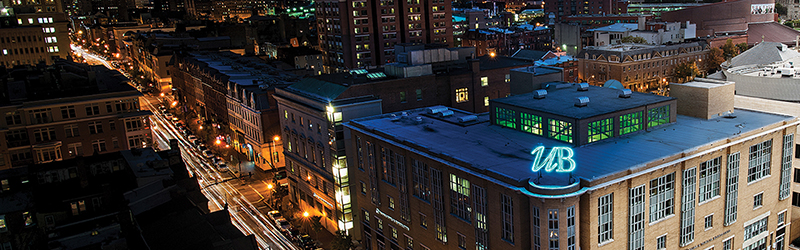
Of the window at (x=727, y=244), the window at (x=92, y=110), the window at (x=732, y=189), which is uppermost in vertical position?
the window at (x=92, y=110)

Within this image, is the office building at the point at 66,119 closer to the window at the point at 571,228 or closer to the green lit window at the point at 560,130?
the green lit window at the point at 560,130

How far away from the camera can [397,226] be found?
69562 millimetres

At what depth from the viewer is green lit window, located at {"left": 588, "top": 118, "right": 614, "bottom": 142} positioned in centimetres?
6138

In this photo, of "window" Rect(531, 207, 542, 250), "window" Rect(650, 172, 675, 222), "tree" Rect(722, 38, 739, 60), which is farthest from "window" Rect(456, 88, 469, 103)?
"tree" Rect(722, 38, 739, 60)

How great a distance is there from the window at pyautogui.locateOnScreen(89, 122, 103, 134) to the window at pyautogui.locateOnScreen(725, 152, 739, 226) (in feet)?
278

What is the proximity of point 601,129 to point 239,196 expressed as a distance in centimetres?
6140

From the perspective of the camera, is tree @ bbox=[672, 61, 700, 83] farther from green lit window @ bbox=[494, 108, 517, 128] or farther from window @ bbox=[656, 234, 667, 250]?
window @ bbox=[656, 234, 667, 250]

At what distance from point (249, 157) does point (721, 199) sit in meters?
88.6

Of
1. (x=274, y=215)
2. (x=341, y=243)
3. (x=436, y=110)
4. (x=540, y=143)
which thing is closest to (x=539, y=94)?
(x=540, y=143)

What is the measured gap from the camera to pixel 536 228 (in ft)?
164

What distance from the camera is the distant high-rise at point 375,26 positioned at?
169875mm

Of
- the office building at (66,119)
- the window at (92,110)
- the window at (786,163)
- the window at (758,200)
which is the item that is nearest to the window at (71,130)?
the office building at (66,119)

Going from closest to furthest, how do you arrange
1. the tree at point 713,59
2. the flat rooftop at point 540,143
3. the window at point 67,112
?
1. the flat rooftop at point 540,143
2. the window at point 67,112
3. the tree at point 713,59

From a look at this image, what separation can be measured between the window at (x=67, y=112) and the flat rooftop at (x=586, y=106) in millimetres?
63729
